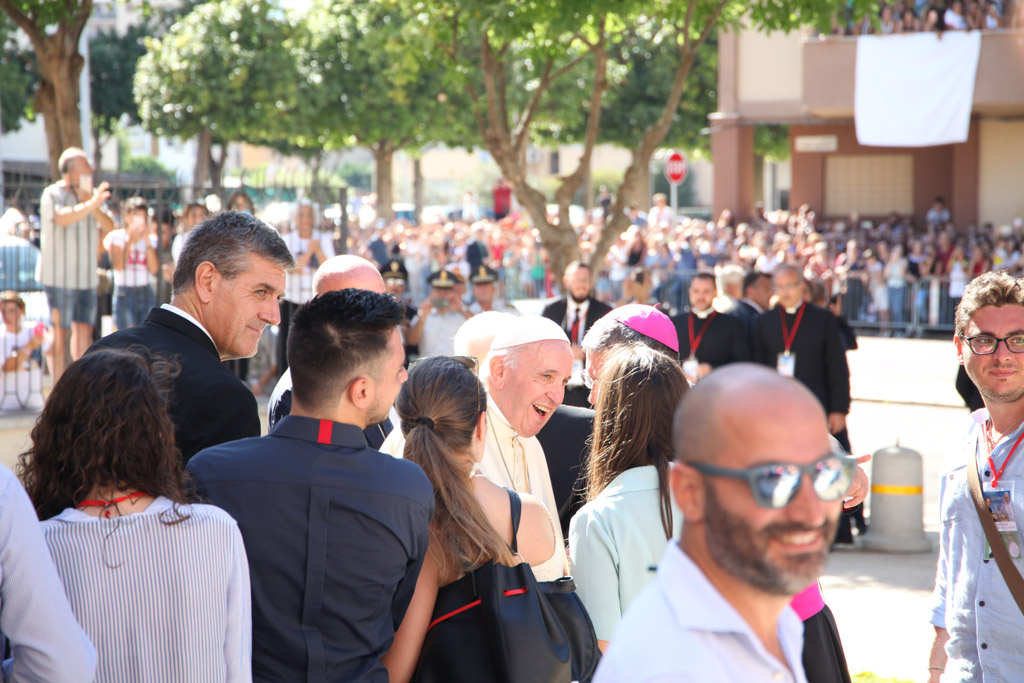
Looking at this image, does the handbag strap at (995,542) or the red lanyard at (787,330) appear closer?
the handbag strap at (995,542)

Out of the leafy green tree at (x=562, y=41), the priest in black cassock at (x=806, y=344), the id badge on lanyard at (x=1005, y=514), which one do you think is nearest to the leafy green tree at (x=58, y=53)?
the leafy green tree at (x=562, y=41)

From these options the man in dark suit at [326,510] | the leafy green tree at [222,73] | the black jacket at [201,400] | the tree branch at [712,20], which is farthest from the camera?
the leafy green tree at [222,73]

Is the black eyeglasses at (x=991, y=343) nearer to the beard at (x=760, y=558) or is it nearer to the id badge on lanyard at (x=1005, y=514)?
the id badge on lanyard at (x=1005, y=514)

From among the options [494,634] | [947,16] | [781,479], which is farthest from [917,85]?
[781,479]

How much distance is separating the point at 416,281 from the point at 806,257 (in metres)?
7.57

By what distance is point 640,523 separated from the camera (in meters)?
3.00

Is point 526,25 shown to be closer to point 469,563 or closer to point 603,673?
point 469,563

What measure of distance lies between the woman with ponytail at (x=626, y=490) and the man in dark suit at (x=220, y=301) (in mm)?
1039

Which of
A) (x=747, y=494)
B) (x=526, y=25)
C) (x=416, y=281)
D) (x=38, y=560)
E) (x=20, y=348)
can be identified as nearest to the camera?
(x=747, y=494)

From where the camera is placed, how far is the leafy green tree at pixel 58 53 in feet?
41.3

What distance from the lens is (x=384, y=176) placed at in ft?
117

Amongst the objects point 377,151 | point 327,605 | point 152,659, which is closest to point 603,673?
point 327,605

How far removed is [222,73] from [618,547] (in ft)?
Result: 96.3

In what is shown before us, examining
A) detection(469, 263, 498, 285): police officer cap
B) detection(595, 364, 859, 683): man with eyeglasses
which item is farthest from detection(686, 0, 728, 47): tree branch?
detection(595, 364, 859, 683): man with eyeglasses
